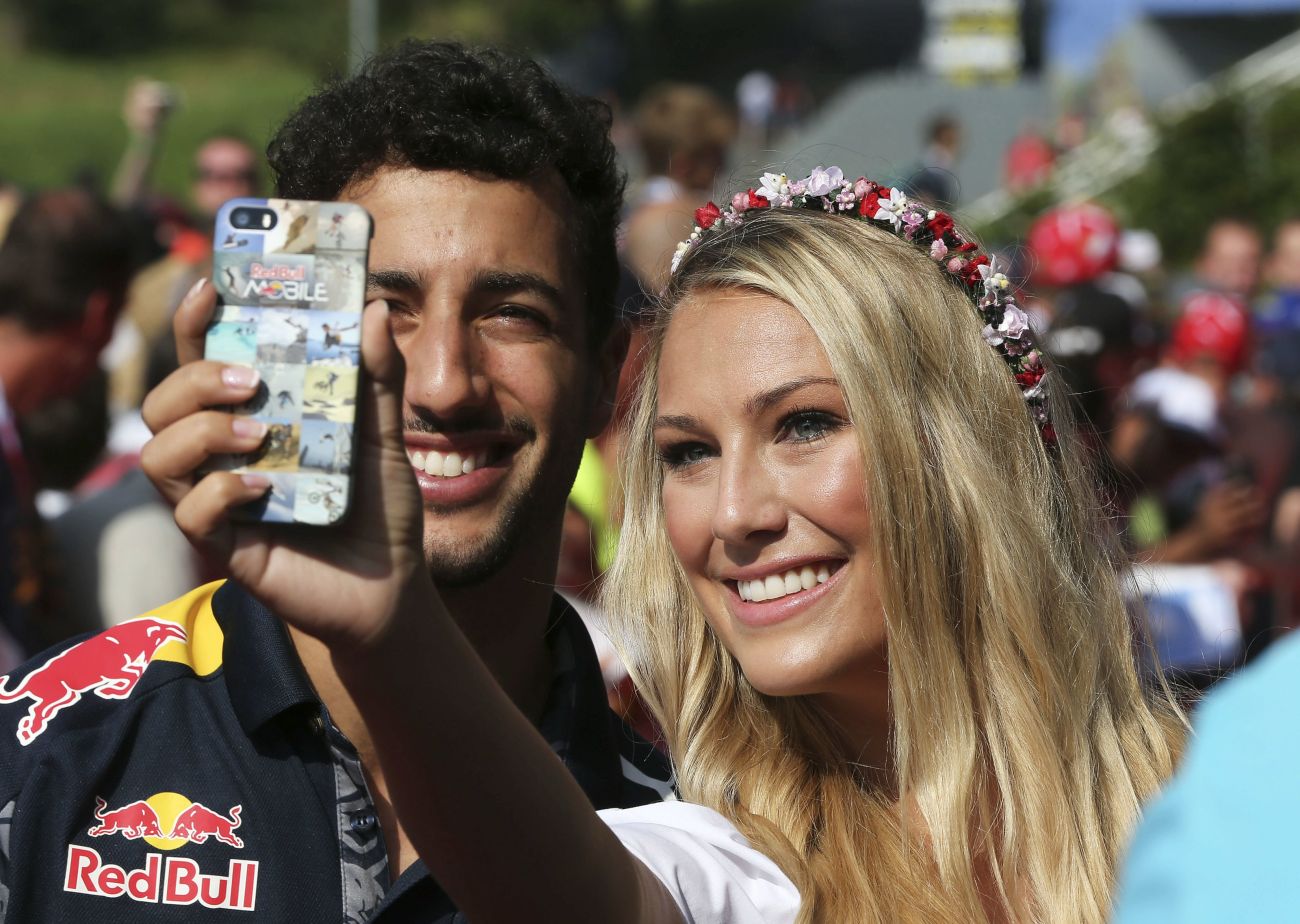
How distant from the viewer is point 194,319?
1.54m

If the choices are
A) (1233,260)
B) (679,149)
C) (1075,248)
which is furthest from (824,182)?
(1233,260)

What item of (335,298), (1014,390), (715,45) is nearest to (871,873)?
(1014,390)

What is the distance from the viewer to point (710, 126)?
267 inches

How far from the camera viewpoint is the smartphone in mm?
1475

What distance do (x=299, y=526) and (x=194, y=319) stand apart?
238 millimetres

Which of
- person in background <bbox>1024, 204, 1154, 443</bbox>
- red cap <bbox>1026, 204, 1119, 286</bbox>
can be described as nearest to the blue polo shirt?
person in background <bbox>1024, 204, 1154, 443</bbox>

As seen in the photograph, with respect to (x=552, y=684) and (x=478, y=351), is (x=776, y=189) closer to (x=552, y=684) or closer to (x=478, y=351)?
(x=478, y=351)

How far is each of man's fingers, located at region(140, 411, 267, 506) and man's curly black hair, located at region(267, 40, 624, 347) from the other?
1.19 m

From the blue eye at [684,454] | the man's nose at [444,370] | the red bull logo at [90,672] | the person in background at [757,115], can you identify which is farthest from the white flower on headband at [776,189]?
the person in background at [757,115]

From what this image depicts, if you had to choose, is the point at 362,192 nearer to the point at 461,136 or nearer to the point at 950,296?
the point at 461,136

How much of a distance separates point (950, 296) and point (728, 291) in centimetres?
38

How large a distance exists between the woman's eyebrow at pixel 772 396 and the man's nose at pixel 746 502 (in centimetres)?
7

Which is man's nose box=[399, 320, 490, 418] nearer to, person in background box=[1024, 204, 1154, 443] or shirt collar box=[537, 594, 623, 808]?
shirt collar box=[537, 594, 623, 808]

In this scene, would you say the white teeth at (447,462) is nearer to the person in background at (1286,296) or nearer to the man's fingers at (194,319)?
the man's fingers at (194,319)
